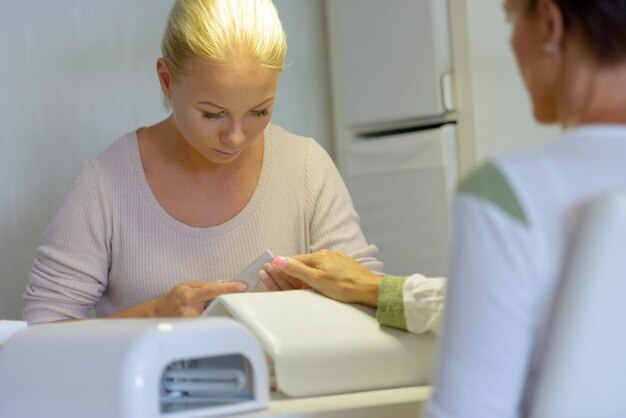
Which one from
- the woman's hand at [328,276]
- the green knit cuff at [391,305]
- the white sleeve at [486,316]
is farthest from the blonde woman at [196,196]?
the white sleeve at [486,316]

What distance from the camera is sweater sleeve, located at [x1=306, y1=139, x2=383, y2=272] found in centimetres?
191

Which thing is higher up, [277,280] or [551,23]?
[551,23]

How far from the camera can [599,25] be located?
728 mm

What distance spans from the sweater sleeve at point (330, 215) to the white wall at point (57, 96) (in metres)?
0.73

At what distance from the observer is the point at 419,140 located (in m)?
2.50

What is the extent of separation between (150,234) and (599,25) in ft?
4.28

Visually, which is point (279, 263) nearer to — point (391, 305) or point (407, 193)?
point (391, 305)

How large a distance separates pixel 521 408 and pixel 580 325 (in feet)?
0.30

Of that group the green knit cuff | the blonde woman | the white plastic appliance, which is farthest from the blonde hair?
the white plastic appliance

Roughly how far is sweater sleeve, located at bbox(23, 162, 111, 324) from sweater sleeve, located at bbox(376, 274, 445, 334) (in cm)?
76

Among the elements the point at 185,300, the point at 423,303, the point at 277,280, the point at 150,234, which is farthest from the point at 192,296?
the point at 423,303

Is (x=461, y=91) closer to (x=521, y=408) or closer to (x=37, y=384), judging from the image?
(x=37, y=384)

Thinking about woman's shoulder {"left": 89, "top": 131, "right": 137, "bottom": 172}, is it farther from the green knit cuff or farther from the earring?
the earring

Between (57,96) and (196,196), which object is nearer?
(196,196)
